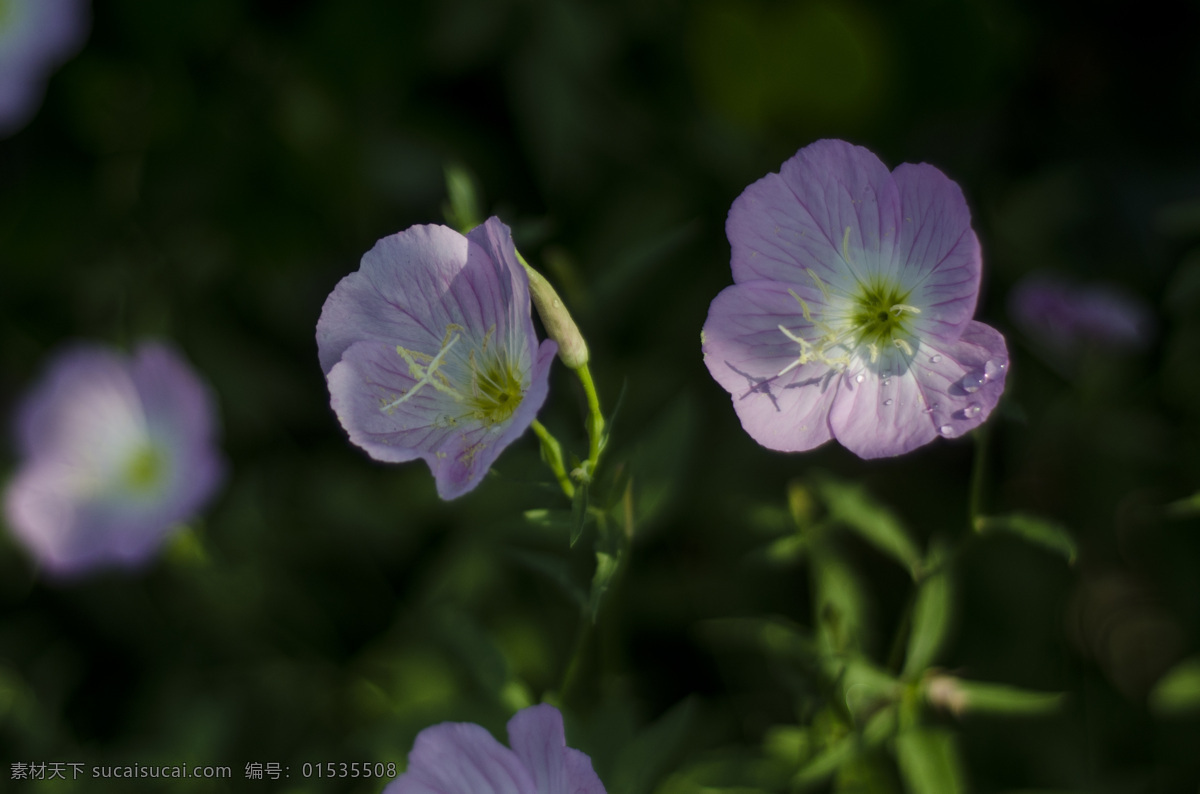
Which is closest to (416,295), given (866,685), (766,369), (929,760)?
(766,369)

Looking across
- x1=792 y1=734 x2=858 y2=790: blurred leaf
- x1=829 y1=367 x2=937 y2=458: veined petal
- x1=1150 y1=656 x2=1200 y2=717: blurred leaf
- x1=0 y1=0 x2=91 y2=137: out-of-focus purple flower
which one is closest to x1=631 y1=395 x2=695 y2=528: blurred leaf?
x1=829 y1=367 x2=937 y2=458: veined petal

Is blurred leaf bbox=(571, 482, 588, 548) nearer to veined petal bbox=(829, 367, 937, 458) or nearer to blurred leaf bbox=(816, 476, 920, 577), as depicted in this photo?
veined petal bbox=(829, 367, 937, 458)

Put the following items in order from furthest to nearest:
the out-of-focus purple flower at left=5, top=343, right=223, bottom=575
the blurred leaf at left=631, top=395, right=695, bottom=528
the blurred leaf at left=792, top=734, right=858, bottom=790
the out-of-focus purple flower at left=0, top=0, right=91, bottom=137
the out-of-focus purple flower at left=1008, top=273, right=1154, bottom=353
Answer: the out-of-focus purple flower at left=0, top=0, right=91, bottom=137 → the out-of-focus purple flower at left=5, top=343, right=223, bottom=575 → the out-of-focus purple flower at left=1008, top=273, right=1154, bottom=353 → the blurred leaf at left=631, top=395, right=695, bottom=528 → the blurred leaf at left=792, top=734, right=858, bottom=790

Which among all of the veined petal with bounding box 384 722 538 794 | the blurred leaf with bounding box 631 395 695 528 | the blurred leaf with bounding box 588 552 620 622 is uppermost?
the blurred leaf with bounding box 631 395 695 528

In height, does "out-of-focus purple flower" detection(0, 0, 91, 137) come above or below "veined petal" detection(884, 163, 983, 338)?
above

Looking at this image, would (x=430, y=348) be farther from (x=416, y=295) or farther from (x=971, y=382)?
(x=971, y=382)

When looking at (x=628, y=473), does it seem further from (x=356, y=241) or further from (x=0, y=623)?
(x=0, y=623)

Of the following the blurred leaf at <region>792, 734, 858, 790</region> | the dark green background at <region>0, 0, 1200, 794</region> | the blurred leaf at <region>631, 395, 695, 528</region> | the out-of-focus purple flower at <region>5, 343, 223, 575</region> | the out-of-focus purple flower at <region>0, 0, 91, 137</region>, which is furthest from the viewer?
the out-of-focus purple flower at <region>0, 0, 91, 137</region>
